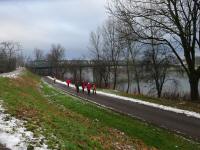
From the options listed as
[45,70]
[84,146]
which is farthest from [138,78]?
[45,70]

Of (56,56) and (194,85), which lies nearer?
(194,85)

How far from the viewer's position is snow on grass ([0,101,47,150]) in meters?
9.31

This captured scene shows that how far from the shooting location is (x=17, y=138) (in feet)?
32.1

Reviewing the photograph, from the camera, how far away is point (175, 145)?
14641 mm

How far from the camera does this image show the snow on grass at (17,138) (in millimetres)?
9314

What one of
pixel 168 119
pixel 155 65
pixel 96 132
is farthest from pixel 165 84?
pixel 96 132

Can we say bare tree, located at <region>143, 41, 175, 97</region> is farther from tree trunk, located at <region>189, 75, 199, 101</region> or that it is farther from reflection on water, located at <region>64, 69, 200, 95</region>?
tree trunk, located at <region>189, 75, 199, 101</region>

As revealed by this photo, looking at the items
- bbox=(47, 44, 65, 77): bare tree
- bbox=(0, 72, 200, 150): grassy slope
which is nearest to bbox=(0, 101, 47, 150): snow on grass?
bbox=(0, 72, 200, 150): grassy slope

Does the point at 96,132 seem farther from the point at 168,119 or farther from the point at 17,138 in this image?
the point at 168,119

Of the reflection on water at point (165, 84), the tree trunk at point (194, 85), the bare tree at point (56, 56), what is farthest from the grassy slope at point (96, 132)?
the bare tree at point (56, 56)

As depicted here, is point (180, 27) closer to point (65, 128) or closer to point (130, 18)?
point (130, 18)

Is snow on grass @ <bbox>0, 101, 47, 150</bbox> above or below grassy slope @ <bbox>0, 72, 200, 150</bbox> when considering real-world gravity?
above

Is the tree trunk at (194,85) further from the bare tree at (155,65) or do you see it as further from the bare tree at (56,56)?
the bare tree at (56,56)

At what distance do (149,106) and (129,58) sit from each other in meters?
38.7
